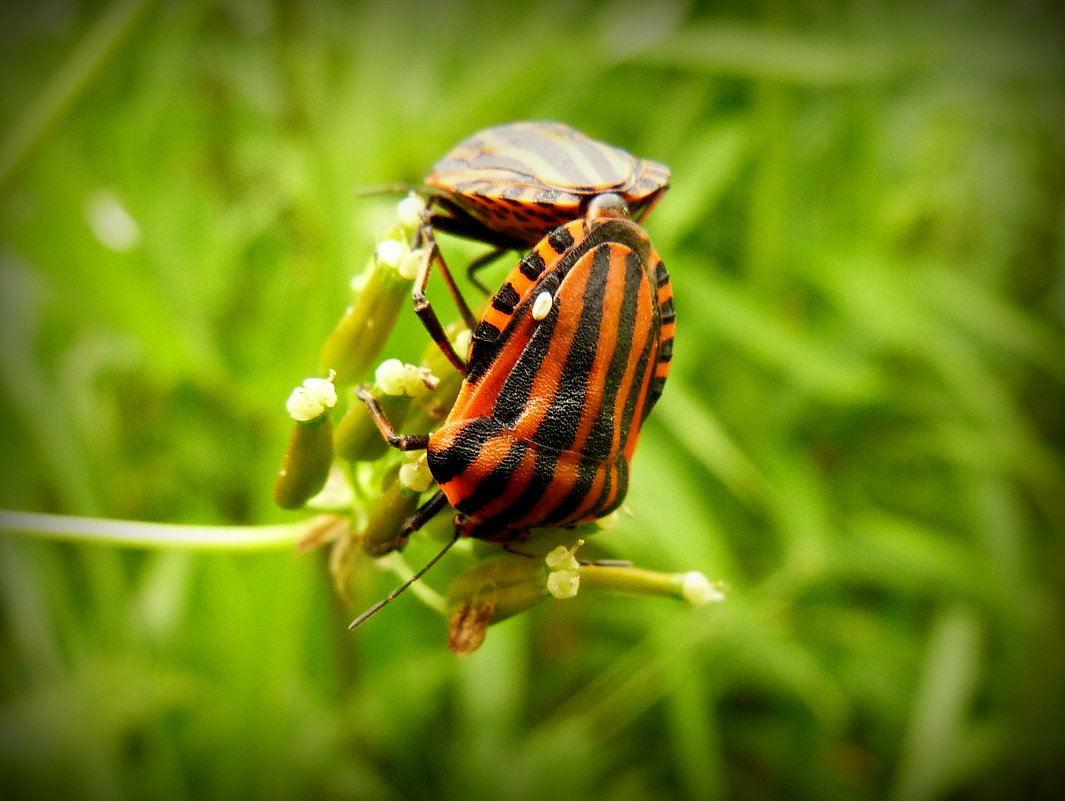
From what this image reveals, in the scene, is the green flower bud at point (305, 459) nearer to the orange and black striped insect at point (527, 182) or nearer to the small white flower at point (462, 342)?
the small white flower at point (462, 342)

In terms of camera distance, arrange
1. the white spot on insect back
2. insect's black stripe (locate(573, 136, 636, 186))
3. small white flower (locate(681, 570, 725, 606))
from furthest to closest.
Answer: small white flower (locate(681, 570, 725, 606)) → insect's black stripe (locate(573, 136, 636, 186)) → the white spot on insect back

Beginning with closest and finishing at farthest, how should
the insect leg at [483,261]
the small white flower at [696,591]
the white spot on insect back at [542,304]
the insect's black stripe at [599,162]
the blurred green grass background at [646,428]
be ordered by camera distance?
the white spot on insect back at [542,304] → the insect's black stripe at [599,162] → the small white flower at [696,591] → the insect leg at [483,261] → the blurred green grass background at [646,428]

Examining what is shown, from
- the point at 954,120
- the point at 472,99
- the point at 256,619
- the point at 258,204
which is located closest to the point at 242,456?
the point at 256,619

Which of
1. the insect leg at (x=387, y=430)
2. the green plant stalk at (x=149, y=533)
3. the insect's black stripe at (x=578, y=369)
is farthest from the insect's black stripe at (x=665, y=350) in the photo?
the green plant stalk at (x=149, y=533)

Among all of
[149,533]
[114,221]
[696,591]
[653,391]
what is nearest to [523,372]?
[653,391]

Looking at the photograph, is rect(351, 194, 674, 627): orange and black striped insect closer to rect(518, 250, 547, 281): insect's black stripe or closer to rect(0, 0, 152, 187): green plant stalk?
rect(518, 250, 547, 281): insect's black stripe

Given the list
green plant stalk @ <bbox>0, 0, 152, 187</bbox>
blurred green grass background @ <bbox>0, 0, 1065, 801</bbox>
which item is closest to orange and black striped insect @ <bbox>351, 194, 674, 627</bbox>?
blurred green grass background @ <bbox>0, 0, 1065, 801</bbox>
